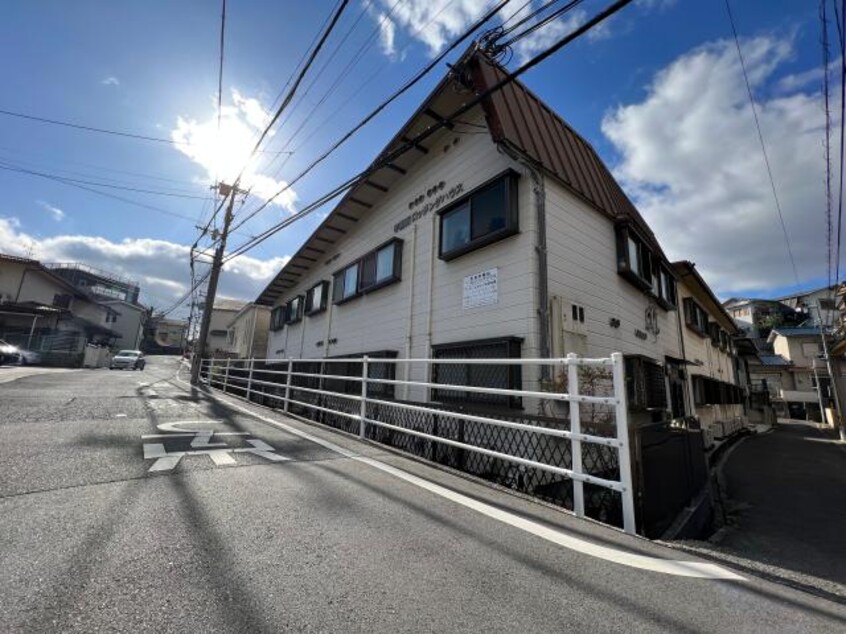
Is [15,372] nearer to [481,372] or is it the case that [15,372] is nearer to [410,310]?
[410,310]

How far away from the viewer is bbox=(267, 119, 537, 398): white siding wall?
225 inches

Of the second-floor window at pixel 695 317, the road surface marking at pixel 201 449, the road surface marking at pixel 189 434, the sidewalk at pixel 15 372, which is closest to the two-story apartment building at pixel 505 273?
the road surface marking at pixel 201 449

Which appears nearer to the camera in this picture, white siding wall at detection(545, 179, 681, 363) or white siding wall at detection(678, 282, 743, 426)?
white siding wall at detection(545, 179, 681, 363)

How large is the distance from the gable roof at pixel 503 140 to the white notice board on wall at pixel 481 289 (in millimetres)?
1871

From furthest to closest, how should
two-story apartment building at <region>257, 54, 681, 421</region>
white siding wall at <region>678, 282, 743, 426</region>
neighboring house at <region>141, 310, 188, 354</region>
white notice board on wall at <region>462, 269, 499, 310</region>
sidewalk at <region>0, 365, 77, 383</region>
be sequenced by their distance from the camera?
1. neighboring house at <region>141, 310, 188, 354</region>
2. white siding wall at <region>678, 282, 743, 426</region>
3. sidewalk at <region>0, 365, 77, 383</region>
4. white notice board on wall at <region>462, 269, 499, 310</region>
5. two-story apartment building at <region>257, 54, 681, 421</region>

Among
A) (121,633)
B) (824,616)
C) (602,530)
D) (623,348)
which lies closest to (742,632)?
(824,616)

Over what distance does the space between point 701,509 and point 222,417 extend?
22.0ft

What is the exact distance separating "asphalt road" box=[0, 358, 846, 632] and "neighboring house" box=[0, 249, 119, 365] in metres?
27.9

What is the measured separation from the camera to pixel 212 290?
14891mm

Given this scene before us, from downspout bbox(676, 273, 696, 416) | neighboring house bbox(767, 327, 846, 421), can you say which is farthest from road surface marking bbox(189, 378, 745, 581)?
neighboring house bbox(767, 327, 846, 421)

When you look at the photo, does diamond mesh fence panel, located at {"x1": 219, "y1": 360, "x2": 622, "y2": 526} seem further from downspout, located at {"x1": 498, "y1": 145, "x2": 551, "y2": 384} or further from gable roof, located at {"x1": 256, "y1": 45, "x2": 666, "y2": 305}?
gable roof, located at {"x1": 256, "y1": 45, "x2": 666, "y2": 305}

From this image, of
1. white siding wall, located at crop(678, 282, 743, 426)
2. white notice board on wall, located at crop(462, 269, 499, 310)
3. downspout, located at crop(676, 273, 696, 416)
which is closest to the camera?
white notice board on wall, located at crop(462, 269, 499, 310)

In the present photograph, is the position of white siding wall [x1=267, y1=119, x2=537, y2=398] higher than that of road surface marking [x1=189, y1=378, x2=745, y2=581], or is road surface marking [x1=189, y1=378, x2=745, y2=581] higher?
white siding wall [x1=267, y1=119, x2=537, y2=398]

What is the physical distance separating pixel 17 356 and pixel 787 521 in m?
29.0
